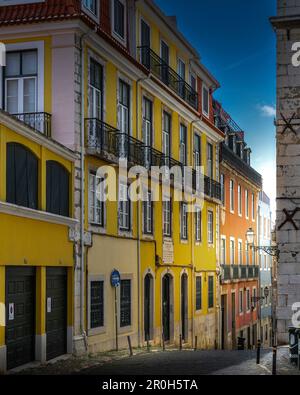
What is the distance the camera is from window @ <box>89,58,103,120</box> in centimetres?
2259

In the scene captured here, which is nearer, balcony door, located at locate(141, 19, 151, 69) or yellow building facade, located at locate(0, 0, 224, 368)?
yellow building facade, located at locate(0, 0, 224, 368)

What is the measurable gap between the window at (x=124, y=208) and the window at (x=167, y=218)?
13.0 ft

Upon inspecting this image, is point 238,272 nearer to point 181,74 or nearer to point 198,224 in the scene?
point 198,224

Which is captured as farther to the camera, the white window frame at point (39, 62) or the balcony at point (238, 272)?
the balcony at point (238, 272)

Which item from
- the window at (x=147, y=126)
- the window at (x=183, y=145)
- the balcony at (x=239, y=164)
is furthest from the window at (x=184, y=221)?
the balcony at (x=239, y=164)

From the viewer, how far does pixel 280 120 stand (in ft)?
61.7

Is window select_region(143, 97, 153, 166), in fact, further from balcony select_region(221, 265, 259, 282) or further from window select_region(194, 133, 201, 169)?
balcony select_region(221, 265, 259, 282)

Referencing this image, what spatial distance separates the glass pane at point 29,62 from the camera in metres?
21.6

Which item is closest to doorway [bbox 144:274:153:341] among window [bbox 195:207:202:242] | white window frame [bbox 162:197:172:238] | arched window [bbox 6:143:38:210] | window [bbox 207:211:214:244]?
white window frame [bbox 162:197:172:238]

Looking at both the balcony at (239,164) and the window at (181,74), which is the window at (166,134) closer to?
the window at (181,74)

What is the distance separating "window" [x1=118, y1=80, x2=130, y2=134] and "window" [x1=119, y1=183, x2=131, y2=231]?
187cm

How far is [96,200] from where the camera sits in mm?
22922

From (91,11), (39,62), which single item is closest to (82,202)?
(39,62)
